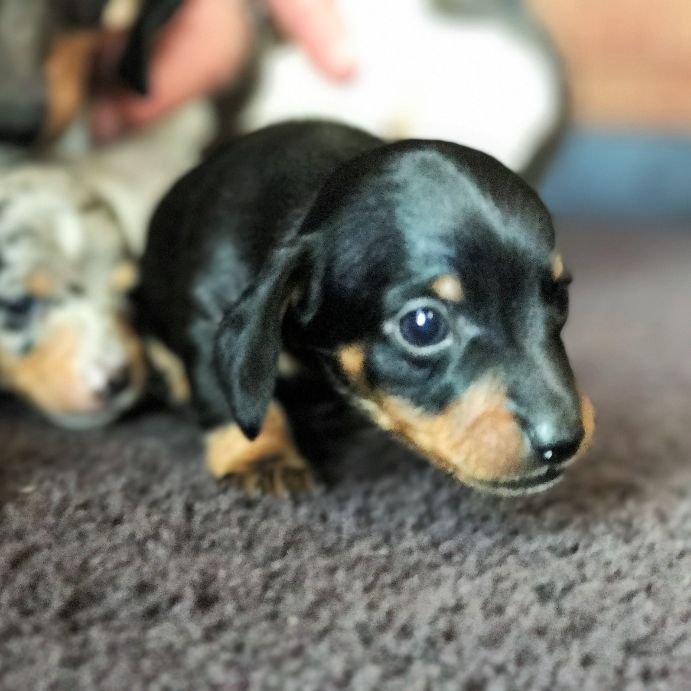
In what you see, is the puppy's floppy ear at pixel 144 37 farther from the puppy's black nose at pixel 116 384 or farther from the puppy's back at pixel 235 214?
the puppy's black nose at pixel 116 384

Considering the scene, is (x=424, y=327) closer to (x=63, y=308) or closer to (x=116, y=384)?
(x=116, y=384)

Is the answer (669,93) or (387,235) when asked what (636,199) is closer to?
(669,93)

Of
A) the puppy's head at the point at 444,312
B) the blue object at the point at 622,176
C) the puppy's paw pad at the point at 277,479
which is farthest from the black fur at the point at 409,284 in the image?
the blue object at the point at 622,176

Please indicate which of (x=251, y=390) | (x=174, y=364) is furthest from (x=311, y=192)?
(x=174, y=364)

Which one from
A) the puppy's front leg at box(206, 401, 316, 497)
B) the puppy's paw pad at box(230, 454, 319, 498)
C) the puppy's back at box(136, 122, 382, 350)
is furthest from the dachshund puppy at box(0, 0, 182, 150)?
the puppy's paw pad at box(230, 454, 319, 498)

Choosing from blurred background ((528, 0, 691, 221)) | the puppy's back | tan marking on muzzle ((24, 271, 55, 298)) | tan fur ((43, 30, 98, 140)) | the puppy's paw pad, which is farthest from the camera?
blurred background ((528, 0, 691, 221))

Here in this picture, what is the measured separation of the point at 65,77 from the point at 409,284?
53.2 inches

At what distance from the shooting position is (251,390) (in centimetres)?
145

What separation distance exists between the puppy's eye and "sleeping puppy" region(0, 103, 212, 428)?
695mm

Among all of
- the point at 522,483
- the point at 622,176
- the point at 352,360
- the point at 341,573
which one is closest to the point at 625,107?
the point at 622,176

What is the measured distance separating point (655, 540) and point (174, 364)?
40.5 inches

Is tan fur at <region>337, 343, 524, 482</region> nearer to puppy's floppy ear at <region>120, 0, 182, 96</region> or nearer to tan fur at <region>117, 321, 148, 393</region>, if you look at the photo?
tan fur at <region>117, 321, 148, 393</region>

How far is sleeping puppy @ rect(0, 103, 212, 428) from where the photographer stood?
187 cm

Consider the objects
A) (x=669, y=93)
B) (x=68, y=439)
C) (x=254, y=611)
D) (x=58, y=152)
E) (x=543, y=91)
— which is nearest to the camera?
(x=254, y=611)
